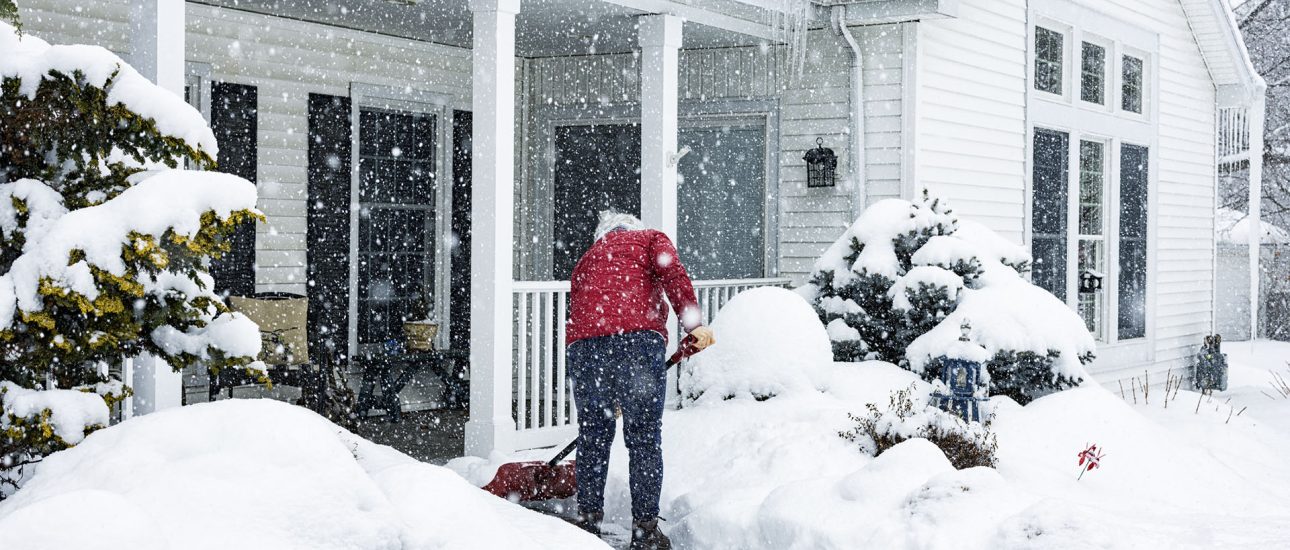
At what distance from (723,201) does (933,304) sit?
223 centimetres

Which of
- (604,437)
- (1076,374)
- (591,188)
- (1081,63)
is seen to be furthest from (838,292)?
(1081,63)

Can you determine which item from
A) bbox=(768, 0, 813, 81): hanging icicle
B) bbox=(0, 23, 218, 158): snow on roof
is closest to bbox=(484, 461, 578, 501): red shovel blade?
bbox=(0, 23, 218, 158): snow on roof

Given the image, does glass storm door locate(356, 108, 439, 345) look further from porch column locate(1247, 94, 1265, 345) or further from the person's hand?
porch column locate(1247, 94, 1265, 345)

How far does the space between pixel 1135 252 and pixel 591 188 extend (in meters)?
5.95

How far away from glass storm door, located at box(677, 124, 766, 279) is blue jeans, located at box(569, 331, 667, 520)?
14.8 ft

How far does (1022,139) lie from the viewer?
10.9 metres

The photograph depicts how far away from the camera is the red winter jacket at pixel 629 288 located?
212 inches

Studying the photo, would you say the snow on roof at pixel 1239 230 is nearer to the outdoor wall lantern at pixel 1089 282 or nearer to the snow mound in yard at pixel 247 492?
the outdoor wall lantern at pixel 1089 282

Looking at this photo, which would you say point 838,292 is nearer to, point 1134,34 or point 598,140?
point 598,140

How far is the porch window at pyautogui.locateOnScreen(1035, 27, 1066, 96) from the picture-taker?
441 inches

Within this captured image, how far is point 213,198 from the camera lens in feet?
13.3

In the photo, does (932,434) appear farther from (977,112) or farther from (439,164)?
(439,164)

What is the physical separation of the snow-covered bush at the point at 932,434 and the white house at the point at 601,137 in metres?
2.06

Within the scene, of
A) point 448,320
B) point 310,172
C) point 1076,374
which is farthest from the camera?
point 448,320
